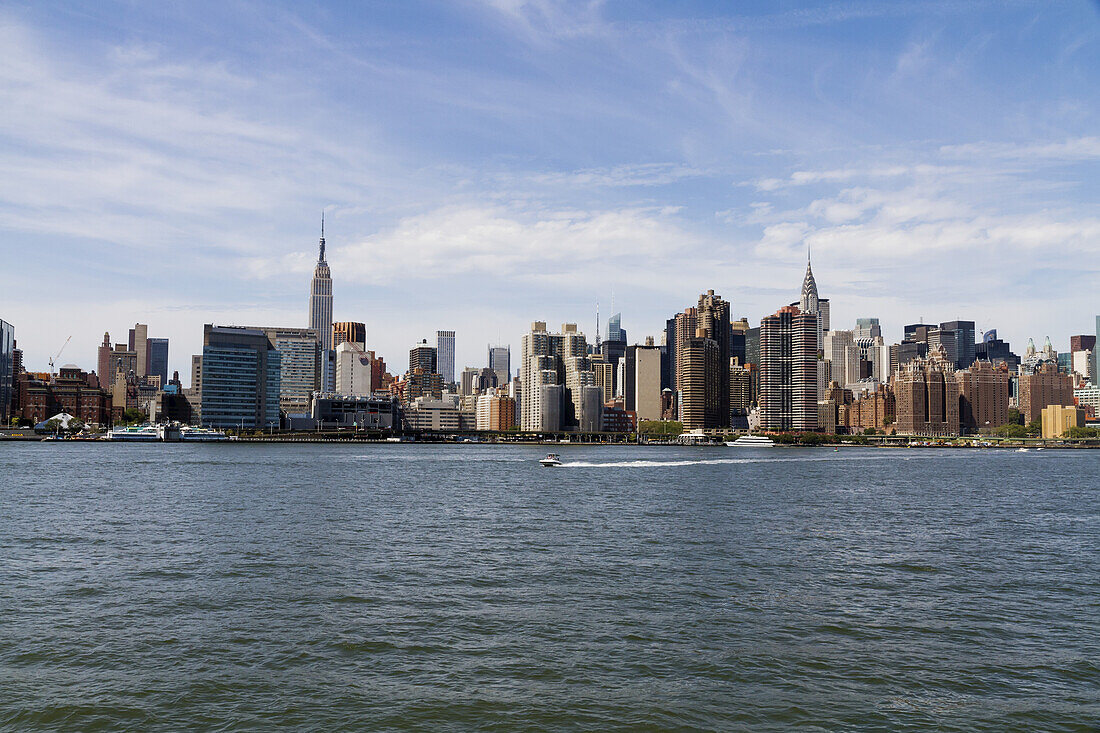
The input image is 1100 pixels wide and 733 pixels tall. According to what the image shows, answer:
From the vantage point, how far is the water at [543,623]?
23.6 m

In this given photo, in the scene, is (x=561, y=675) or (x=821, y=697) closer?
(x=821, y=697)

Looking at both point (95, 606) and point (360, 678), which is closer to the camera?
point (360, 678)

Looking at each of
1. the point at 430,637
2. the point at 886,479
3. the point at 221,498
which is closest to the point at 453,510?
the point at 221,498

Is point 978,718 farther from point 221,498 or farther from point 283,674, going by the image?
point 221,498

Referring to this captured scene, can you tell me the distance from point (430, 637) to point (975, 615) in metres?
22.2

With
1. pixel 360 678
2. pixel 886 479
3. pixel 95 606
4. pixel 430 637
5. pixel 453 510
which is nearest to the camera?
pixel 360 678

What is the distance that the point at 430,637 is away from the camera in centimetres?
3006

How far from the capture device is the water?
2361cm

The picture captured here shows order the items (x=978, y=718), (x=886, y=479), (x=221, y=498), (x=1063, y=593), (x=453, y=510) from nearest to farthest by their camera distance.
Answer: (x=978, y=718), (x=1063, y=593), (x=453, y=510), (x=221, y=498), (x=886, y=479)

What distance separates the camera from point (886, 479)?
5177 inches

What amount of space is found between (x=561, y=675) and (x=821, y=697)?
7776mm

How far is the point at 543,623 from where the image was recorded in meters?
32.1

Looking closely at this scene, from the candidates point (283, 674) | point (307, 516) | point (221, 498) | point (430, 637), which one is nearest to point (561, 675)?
point (430, 637)

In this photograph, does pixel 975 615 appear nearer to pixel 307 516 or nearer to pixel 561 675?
pixel 561 675
